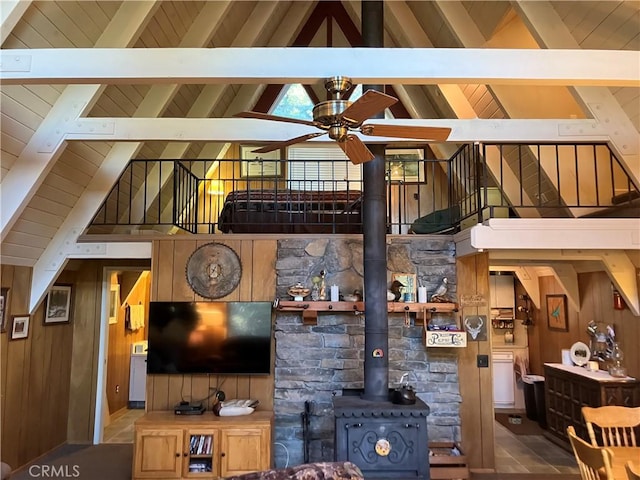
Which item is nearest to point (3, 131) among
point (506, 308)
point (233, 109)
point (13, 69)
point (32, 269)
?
point (13, 69)

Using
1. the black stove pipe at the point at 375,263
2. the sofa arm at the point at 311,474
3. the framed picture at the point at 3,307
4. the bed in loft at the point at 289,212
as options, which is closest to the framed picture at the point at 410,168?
the bed in loft at the point at 289,212

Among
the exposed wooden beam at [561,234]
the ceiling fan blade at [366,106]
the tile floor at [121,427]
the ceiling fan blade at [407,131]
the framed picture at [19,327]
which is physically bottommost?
the tile floor at [121,427]

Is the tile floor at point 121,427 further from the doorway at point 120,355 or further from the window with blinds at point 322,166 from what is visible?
the window with blinds at point 322,166

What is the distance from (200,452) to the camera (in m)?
4.20

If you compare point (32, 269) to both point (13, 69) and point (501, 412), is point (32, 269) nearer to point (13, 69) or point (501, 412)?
point (13, 69)

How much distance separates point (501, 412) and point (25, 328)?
22.0 feet

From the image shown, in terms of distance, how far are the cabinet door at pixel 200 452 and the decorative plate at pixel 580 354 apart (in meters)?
4.34

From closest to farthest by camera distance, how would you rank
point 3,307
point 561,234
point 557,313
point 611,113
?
point 611,113, point 561,234, point 3,307, point 557,313

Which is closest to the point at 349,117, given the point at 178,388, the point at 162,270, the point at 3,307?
the point at 162,270

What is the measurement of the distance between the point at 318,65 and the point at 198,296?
3079 mm

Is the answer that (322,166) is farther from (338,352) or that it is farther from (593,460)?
(593,460)

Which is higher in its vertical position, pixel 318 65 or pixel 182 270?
pixel 318 65

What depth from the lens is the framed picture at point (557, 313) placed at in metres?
6.14

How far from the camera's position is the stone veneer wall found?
459cm
